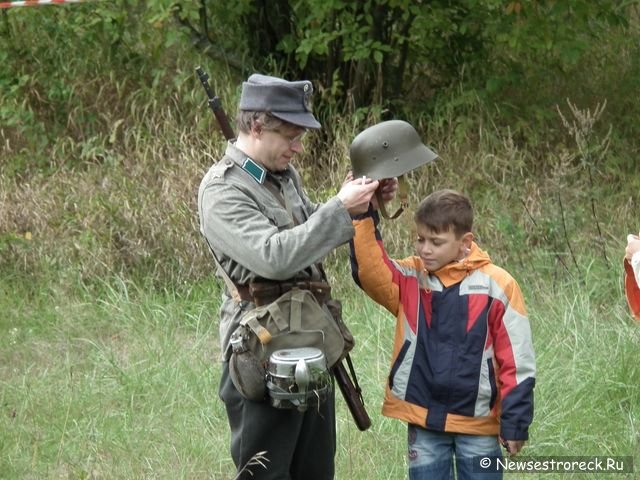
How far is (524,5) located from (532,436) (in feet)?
14.4

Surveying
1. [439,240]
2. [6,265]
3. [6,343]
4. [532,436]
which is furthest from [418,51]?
[439,240]

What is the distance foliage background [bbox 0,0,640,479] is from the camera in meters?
5.45

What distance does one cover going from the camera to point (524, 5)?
861 cm

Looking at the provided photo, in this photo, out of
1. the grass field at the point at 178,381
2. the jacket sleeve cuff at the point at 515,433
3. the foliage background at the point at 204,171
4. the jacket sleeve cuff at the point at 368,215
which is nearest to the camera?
the jacket sleeve cuff at the point at 515,433

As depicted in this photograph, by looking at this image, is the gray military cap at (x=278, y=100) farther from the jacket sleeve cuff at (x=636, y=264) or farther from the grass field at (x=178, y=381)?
the grass field at (x=178, y=381)

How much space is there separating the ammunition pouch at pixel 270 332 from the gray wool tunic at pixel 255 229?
7 cm

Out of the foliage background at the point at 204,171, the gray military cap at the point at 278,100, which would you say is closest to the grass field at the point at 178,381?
the foliage background at the point at 204,171

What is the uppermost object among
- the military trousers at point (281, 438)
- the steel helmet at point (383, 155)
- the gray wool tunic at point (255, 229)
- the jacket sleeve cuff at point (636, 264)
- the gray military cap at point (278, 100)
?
the gray military cap at point (278, 100)

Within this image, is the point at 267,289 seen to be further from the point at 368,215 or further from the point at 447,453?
the point at 447,453

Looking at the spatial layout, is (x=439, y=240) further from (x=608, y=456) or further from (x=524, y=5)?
(x=524, y=5)

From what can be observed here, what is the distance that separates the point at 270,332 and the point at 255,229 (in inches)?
13.0

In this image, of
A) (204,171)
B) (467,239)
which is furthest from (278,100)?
(204,171)

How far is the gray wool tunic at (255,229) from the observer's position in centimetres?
351

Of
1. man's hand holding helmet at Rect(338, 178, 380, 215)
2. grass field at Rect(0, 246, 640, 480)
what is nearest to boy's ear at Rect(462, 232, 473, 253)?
man's hand holding helmet at Rect(338, 178, 380, 215)
